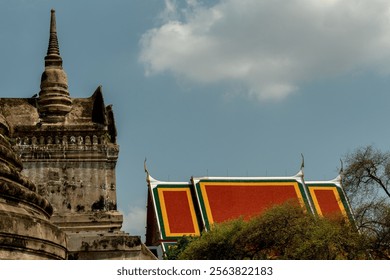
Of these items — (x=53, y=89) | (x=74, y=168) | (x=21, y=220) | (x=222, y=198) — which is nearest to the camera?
(x=21, y=220)

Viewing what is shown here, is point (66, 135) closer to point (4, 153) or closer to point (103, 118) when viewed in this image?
point (103, 118)

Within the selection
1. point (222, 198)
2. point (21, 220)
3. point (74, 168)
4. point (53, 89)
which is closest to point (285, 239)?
point (74, 168)

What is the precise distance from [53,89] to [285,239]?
7936 millimetres

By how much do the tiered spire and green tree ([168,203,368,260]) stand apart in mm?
7053

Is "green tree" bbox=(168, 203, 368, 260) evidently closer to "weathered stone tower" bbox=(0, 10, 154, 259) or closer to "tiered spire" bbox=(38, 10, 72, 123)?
"weathered stone tower" bbox=(0, 10, 154, 259)

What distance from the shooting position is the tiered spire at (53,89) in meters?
19.5

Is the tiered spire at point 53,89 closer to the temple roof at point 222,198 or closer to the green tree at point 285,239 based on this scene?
the green tree at point 285,239

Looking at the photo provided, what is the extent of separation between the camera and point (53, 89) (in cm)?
1983

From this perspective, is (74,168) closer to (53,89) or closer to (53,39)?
(53,89)

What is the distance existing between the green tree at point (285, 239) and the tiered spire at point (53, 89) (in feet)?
23.1

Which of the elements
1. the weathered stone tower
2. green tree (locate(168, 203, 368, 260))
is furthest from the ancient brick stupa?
green tree (locate(168, 203, 368, 260))

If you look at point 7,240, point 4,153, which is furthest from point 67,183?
point 7,240

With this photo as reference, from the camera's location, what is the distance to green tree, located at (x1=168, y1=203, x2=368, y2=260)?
21.6m

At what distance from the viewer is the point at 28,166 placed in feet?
57.2
